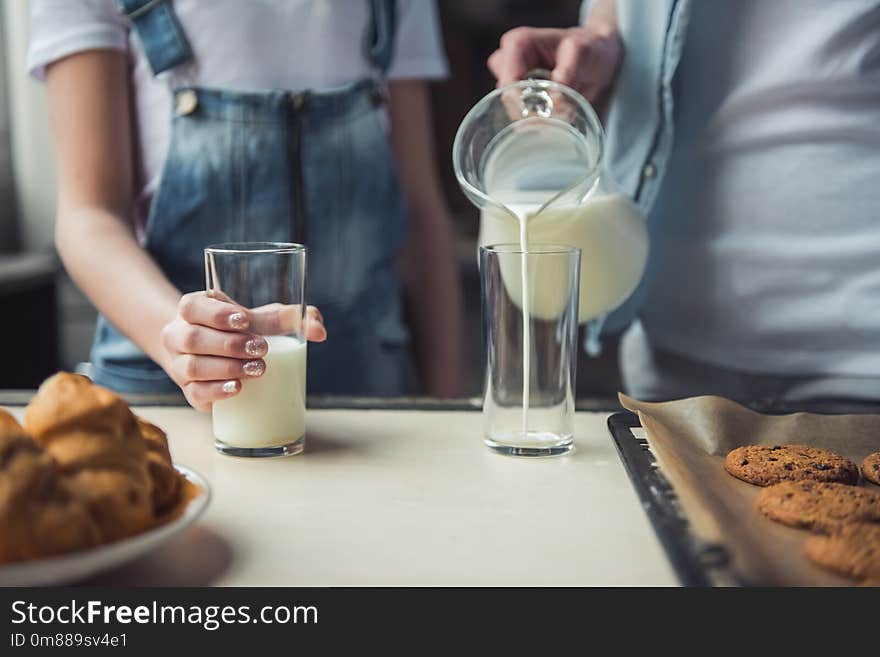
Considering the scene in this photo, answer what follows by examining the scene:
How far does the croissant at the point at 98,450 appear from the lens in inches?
21.8

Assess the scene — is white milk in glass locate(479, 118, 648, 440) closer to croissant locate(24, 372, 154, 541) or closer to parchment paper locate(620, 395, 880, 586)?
parchment paper locate(620, 395, 880, 586)

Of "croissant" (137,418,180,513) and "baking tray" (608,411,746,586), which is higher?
"croissant" (137,418,180,513)

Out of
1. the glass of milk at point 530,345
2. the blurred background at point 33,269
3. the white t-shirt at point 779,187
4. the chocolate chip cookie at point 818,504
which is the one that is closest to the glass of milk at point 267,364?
the glass of milk at point 530,345

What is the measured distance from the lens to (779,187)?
1072mm

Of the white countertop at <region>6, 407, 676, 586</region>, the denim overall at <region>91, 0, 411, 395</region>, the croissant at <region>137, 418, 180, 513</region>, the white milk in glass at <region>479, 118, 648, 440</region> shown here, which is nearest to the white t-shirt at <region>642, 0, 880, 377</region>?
the white milk in glass at <region>479, 118, 648, 440</region>

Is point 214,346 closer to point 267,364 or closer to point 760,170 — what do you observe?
point 267,364

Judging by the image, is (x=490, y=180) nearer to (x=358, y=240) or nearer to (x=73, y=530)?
(x=358, y=240)

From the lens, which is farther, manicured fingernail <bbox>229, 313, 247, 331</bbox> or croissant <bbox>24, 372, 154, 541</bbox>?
manicured fingernail <bbox>229, 313, 247, 331</bbox>

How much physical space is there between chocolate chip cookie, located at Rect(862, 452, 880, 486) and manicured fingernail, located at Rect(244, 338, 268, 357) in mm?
494

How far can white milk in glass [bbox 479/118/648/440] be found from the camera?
93cm

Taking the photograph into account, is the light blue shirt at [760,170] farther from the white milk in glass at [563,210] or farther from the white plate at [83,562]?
the white plate at [83,562]

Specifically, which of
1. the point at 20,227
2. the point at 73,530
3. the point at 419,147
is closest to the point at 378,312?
the point at 419,147

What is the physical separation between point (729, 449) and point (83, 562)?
Answer: 52 centimetres

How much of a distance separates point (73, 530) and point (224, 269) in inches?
13.8
